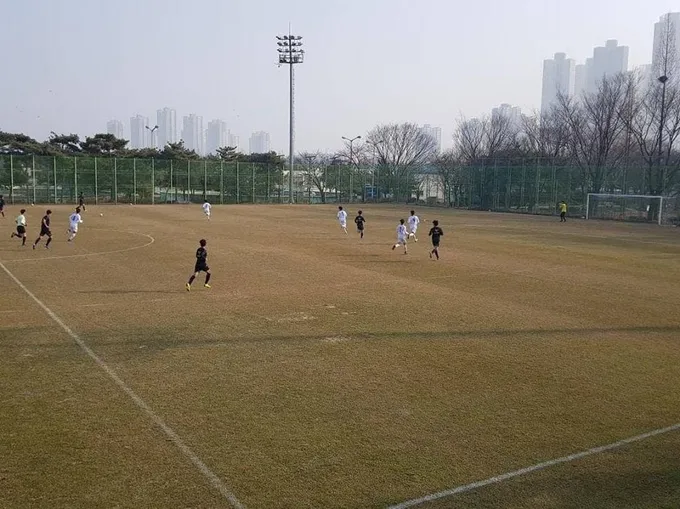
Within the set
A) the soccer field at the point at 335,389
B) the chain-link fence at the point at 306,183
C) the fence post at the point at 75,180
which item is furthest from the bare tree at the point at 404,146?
the soccer field at the point at 335,389

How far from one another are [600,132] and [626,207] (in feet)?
42.8

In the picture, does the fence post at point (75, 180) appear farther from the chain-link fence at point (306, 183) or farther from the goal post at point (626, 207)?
the goal post at point (626, 207)

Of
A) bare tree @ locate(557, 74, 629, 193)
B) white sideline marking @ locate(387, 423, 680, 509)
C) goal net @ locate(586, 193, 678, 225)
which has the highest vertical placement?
bare tree @ locate(557, 74, 629, 193)

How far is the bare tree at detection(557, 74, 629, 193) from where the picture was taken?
6050 centimetres

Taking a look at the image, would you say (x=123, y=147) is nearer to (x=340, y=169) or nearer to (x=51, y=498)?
(x=340, y=169)

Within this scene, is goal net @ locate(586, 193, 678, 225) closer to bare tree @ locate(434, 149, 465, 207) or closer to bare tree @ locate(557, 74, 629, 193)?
bare tree @ locate(557, 74, 629, 193)

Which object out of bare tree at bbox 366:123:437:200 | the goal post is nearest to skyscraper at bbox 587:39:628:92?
bare tree at bbox 366:123:437:200

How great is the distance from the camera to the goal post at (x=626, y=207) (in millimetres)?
52031

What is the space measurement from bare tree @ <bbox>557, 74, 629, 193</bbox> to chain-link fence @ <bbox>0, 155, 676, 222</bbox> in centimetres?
62

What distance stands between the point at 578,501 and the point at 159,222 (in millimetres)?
39214

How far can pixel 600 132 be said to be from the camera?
6425 cm

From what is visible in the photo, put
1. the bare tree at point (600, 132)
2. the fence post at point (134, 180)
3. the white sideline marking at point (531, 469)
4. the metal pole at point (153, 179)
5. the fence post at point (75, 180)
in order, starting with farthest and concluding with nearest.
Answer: the metal pole at point (153, 179)
the fence post at point (134, 180)
the fence post at point (75, 180)
the bare tree at point (600, 132)
the white sideline marking at point (531, 469)

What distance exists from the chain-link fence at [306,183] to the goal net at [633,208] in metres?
1.85

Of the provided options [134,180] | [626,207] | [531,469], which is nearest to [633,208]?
[626,207]
